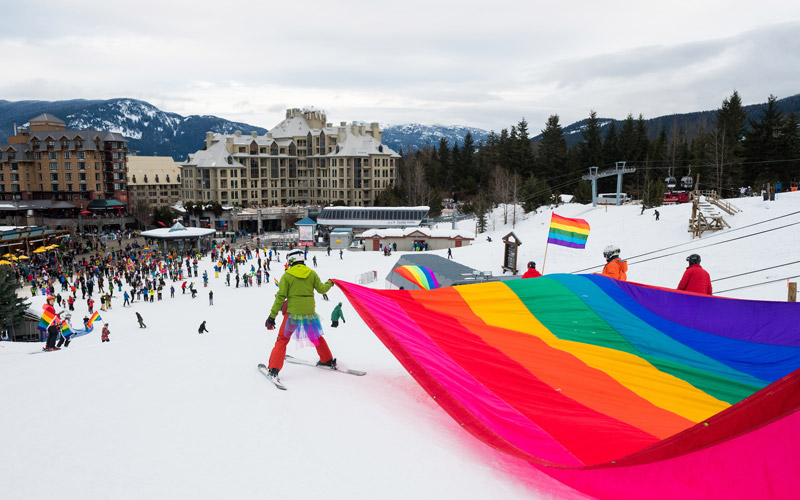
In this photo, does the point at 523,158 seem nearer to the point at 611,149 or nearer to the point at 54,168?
the point at 611,149

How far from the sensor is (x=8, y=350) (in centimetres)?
1080

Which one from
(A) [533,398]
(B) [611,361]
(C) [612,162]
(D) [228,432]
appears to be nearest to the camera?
(D) [228,432]

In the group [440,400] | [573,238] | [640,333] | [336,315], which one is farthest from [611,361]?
[573,238]

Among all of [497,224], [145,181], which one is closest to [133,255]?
[497,224]

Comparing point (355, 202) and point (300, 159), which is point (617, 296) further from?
point (300, 159)

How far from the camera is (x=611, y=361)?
20.8 feet

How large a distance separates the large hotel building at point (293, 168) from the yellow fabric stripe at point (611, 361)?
70.4 metres

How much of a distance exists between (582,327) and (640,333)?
0.76 metres

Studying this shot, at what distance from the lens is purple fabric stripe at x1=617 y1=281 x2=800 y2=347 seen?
6637mm

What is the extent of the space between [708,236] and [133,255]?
41456 mm

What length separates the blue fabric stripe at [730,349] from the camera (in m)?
5.94

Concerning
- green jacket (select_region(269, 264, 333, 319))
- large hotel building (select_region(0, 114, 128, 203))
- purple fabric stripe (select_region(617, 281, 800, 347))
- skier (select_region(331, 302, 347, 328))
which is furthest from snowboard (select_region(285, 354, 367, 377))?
large hotel building (select_region(0, 114, 128, 203))

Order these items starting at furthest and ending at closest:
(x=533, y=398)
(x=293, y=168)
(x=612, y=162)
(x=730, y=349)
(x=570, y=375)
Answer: (x=293, y=168) → (x=612, y=162) → (x=730, y=349) → (x=570, y=375) → (x=533, y=398)

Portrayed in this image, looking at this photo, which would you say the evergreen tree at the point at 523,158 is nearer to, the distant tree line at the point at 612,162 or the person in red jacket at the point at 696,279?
the distant tree line at the point at 612,162
